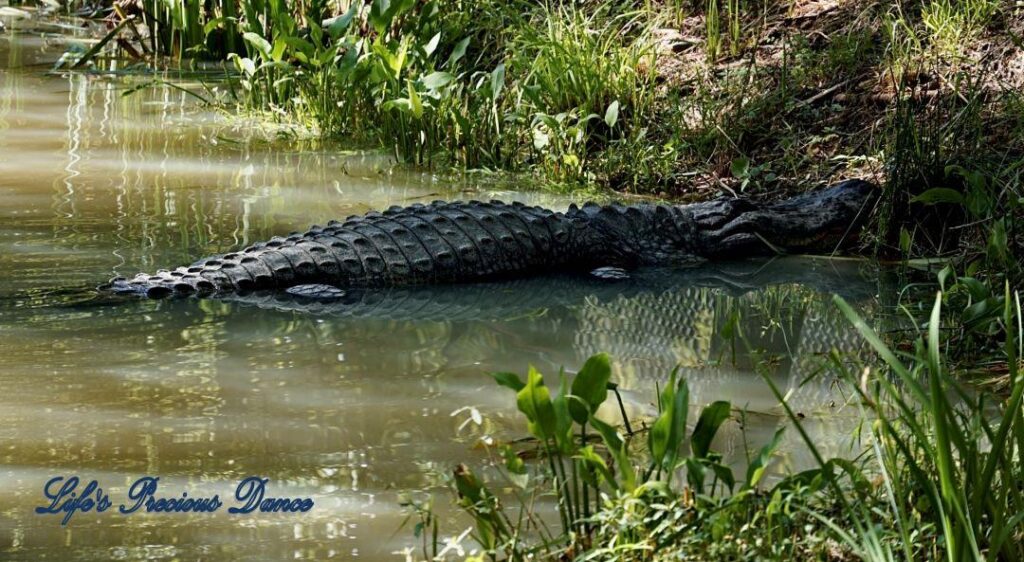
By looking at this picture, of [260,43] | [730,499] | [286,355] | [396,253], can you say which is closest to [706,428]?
[730,499]

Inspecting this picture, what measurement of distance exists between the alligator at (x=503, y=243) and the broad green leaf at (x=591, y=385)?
106 inches

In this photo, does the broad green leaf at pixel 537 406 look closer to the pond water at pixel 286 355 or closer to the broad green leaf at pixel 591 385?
the broad green leaf at pixel 591 385

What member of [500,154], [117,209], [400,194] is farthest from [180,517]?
Answer: [500,154]

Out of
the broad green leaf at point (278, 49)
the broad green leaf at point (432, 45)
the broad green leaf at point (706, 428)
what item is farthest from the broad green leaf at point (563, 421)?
the broad green leaf at point (278, 49)

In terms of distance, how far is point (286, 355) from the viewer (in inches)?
158

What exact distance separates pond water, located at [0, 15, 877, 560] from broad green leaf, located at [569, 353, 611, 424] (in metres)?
0.44

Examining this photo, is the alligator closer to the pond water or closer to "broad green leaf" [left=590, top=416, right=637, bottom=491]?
the pond water

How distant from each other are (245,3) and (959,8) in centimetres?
503

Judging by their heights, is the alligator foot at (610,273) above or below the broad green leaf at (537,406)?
below

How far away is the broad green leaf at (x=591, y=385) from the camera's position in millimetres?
2395

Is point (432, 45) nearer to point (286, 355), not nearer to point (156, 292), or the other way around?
point (156, 292)

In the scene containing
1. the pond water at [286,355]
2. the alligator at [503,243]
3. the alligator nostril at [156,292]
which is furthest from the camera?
the alligator at [503,243]

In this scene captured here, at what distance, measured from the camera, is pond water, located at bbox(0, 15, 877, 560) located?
2.76 metres

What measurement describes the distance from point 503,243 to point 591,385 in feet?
10.4
